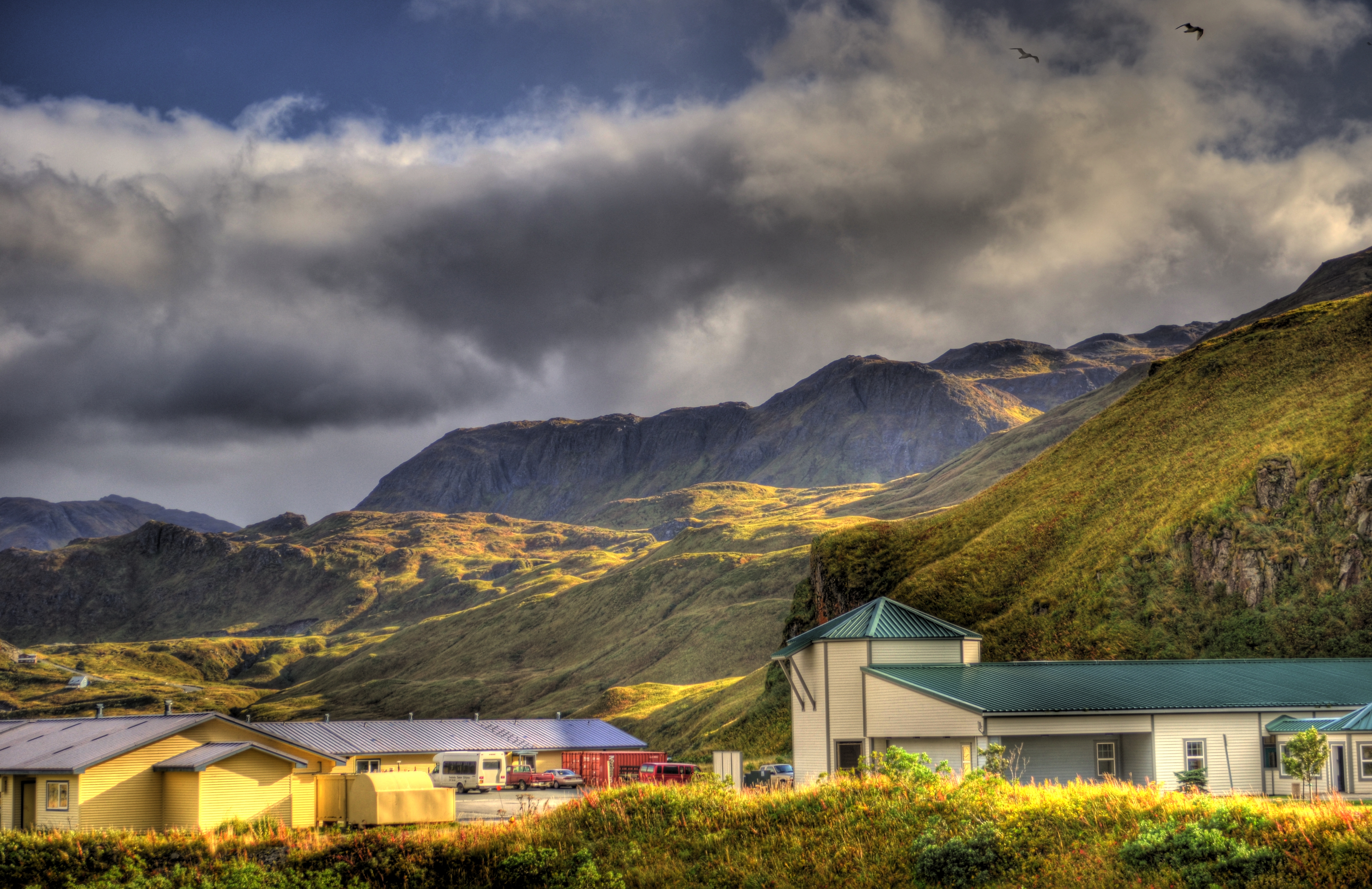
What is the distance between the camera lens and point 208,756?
43812 mm

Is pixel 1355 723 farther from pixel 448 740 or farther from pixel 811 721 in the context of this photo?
pixel 448 740

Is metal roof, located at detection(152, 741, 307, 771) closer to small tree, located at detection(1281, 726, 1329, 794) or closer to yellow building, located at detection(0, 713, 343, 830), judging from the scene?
yellow building, located at detection(0, 713, 343, 830)

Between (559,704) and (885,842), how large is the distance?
5009 inches

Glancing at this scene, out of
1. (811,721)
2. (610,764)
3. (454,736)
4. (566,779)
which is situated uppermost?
(811,721)

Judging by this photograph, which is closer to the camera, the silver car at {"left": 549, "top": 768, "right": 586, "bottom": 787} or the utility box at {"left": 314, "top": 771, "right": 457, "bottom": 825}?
the utility box at {"left": 314, "top": 771, "right": 457, "bottom": 825}

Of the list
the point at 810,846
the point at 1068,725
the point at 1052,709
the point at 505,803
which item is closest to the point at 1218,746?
the point at 1068,725

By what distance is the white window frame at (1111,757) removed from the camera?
42.6m

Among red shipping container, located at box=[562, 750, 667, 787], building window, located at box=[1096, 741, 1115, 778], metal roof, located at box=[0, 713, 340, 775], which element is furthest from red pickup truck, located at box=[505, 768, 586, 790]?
building window, located at box=[1096, 741, 1115, 778]

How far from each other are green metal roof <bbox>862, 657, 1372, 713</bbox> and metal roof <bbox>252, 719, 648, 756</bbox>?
47.1 metres

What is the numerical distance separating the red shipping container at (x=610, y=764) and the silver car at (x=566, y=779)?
0.48 metres

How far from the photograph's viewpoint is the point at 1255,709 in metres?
43.0

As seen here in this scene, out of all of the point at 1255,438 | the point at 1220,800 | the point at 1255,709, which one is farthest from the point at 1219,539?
the point at 1220,800

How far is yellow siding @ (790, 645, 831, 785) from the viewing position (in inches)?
1821

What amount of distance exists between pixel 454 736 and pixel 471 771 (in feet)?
30.2
